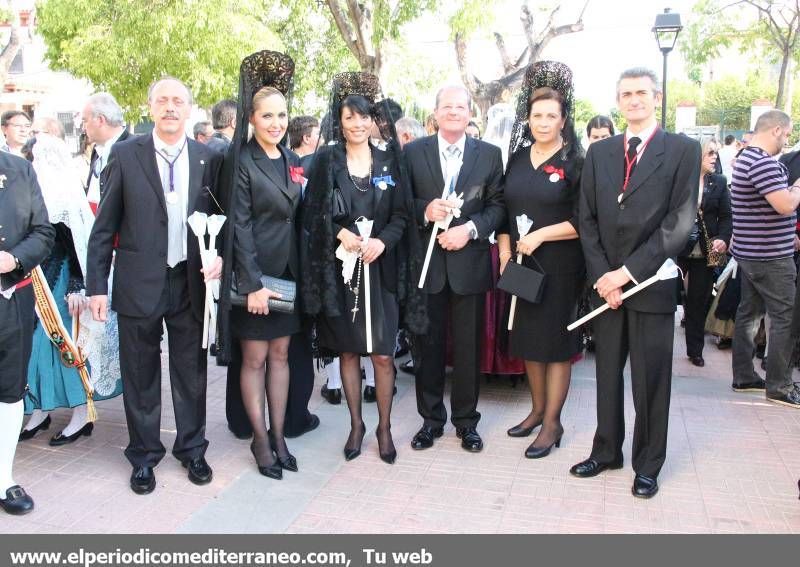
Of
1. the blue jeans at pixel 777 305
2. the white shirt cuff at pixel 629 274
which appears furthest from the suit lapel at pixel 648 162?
the blue jeans at pixel 777 305

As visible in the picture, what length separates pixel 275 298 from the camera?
3828mm

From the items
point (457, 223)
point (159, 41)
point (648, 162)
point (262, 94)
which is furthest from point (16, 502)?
point (159, 41)

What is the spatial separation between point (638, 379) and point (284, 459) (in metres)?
1.94

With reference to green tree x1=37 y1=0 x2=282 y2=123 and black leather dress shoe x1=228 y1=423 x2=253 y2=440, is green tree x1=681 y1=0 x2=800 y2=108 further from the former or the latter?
black leather dress shoe x1=228 y1=423 x2=253 y2=440

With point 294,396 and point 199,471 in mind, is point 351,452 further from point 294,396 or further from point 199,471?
point 199,471

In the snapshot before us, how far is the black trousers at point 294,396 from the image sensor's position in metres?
4.55

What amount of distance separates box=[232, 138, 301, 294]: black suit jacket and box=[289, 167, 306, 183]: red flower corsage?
23 millimetres

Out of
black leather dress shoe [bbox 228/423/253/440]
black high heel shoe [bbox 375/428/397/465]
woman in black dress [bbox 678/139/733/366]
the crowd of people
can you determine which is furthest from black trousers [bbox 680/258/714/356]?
black leather dress shoe [bbox 228/423/253/440]

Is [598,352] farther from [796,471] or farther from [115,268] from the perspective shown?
[115,268]

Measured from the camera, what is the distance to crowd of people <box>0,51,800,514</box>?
3.67 m

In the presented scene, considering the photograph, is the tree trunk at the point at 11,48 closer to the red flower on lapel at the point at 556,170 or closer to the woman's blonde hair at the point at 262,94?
the woman's blonde hair at the point at 262,94

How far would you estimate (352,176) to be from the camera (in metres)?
4.02
